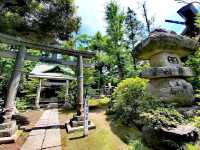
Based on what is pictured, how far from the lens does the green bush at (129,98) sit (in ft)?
25.7

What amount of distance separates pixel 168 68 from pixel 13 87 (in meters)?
7.01

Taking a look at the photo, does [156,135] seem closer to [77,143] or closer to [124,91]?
[77,143]

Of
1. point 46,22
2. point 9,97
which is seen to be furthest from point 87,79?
point 9,97

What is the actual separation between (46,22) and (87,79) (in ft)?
32.4

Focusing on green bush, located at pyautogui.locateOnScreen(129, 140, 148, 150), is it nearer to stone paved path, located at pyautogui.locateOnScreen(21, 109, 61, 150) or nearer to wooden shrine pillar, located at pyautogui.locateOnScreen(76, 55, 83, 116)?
stone paved path, located at pyautogui.locateOnScreen(21, 109, 61, 150)

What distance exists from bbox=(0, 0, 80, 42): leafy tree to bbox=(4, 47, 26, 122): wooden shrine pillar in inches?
95.1

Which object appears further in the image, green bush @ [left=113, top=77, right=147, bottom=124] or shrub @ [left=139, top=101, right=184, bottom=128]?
green bush @ [left=113, top=77, right=147, bottom=124]

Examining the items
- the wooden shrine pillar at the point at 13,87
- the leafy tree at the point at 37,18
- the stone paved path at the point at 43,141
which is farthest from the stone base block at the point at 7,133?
the leafy tree at the point at 37,18

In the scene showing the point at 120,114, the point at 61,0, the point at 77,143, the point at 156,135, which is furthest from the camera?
the point at 61,0

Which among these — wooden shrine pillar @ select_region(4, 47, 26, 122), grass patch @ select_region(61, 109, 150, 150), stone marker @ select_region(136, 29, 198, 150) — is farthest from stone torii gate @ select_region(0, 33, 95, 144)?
stone marker @ select_region(136, 29, 198, 150)

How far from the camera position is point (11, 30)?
9.04 m

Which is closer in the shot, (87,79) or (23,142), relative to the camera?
(23,142)

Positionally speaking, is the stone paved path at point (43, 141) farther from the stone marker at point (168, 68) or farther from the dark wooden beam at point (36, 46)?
the stone marker at point (168, 68)

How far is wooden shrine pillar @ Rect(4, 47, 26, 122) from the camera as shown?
655 cm
